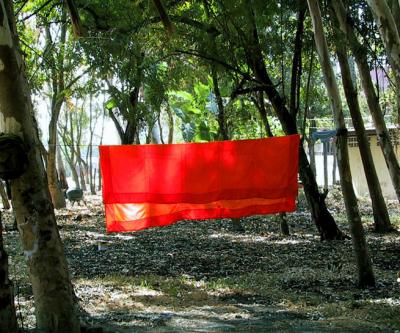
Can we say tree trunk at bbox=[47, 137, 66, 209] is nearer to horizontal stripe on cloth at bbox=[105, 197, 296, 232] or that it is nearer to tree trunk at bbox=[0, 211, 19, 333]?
horizontal stripe on cloth at bbox=[105, 197, 296, 232]

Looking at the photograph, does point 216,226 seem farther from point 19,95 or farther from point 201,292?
point 19,95

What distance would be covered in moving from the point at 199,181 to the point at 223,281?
153cm

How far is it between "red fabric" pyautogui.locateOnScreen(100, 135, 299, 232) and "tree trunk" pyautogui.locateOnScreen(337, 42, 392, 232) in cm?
178

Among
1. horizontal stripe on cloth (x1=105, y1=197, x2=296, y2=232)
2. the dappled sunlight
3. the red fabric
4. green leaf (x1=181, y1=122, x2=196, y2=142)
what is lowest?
the dappled sunlight

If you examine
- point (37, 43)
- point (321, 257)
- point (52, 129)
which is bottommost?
point (321, 257)

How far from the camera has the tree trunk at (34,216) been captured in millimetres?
2639

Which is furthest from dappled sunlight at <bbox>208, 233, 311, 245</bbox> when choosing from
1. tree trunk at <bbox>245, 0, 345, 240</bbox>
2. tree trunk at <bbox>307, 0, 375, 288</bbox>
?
tree trunk at <bbox>307, 0, 375, 288</bbox>

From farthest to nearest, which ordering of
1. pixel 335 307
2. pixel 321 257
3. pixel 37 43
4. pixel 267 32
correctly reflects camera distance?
pixel 37 43 < pixel 267 32 < pixel 321 257 < pixel 335 307

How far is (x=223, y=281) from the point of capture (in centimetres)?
634

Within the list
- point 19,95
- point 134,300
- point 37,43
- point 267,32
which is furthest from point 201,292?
point 37,43

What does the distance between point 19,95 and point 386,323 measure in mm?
3308

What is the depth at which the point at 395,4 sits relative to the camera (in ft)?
19.2

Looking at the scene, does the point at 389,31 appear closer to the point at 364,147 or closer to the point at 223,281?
the point at 223,281

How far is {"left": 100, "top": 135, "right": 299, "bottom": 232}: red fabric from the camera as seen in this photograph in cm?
713
